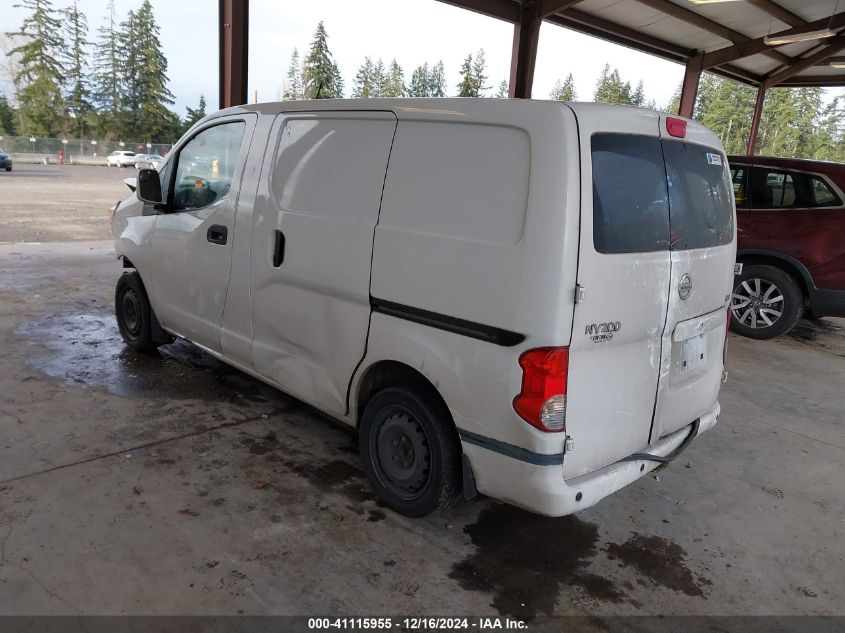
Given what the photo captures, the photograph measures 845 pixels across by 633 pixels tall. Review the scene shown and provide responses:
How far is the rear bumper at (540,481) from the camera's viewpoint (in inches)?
92.4

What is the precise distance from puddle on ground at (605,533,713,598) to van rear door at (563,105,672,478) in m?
0.53

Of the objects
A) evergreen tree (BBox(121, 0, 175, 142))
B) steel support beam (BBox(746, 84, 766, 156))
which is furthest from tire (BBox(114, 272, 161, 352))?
evergreen tree (BBox(121, 0, 175, 142))

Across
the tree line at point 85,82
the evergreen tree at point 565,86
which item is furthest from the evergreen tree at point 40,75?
the evergreen tree at point 565,86

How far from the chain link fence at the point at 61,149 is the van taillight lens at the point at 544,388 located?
46192mm

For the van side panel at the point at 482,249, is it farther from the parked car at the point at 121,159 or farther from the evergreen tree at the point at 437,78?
the evergreen tree at the point at 437,78

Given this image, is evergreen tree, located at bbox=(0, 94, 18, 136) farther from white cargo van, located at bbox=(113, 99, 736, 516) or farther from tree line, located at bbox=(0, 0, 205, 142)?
white cargo van, located at bbox=(113, 99, 736, 516)

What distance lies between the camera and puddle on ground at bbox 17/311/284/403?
170 inches

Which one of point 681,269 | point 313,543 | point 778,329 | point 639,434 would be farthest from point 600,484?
point 778,329

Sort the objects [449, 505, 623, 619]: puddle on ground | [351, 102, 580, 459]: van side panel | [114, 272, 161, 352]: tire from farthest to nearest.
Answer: [114, 272, 161, 352]: tire → [449, 505, 623, 619]: puddle on ground → [351, 102, 580, 459]: van side panel

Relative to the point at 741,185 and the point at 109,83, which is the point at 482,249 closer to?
the point at 741,185

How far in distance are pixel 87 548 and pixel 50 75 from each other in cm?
6832

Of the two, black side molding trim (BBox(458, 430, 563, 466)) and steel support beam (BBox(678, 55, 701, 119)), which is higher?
steel support beam (BBox(678, 55, 701, 119))

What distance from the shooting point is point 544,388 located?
2271 millimetres

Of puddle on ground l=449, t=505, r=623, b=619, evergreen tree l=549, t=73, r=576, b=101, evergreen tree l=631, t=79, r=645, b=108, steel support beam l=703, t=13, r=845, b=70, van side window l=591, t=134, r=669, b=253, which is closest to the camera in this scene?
van side window l=591, t=134, r=669, b=253
